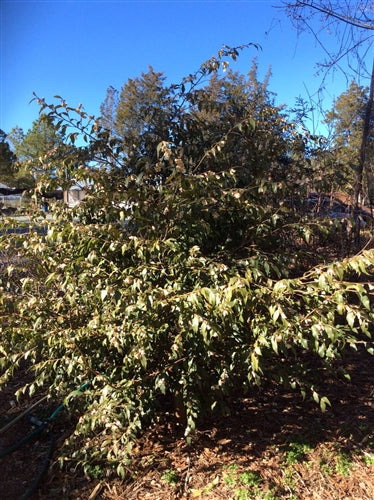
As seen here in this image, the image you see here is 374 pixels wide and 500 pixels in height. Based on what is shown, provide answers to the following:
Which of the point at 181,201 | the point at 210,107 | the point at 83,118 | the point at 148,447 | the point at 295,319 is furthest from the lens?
the point at 210,107

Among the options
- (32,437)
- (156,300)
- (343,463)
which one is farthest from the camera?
(32,437)

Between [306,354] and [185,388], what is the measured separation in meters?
2.14

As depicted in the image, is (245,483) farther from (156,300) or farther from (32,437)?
(32,437)

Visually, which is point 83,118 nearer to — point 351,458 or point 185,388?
point 185,388

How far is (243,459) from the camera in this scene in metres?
2.75

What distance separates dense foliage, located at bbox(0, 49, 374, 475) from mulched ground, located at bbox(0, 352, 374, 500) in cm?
19

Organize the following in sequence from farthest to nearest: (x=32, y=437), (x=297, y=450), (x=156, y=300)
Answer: (x=32, y=437), (x=297, y=450), (x=156, y=300)

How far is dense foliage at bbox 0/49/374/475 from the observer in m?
2.10

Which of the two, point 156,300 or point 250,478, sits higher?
point 156,300

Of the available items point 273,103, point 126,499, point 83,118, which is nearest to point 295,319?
point 126,499

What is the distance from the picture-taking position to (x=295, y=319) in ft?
6.82

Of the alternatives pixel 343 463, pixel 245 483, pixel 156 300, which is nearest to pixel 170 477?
pixel 245 483

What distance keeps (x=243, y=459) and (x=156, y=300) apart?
4.65 feet

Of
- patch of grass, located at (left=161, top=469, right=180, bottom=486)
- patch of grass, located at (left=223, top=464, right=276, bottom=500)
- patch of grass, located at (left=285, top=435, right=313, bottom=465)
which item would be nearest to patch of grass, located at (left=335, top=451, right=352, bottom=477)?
patch of grass, located at (left=285, top=435, right=313, bottom=465)
